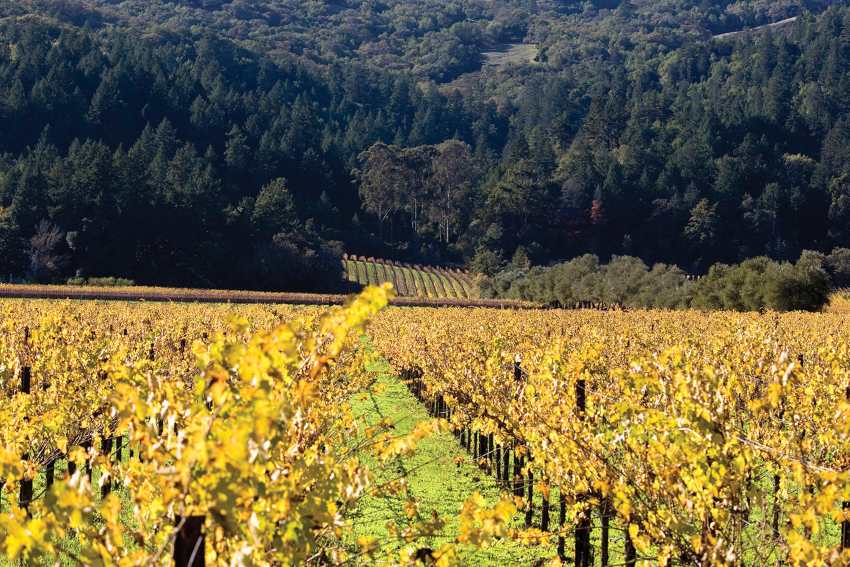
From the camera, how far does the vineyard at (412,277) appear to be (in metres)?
71.0

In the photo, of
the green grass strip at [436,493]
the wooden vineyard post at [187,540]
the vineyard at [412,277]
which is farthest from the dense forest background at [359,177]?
the wooden vineyard post at [187,540]

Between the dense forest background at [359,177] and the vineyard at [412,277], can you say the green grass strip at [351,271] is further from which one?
the dense forest background at [359,177]

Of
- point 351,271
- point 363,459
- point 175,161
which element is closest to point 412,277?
point 351,271

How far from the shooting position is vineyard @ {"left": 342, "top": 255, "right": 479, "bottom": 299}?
7100 centimetres

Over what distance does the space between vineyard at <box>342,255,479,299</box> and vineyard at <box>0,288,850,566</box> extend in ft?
181

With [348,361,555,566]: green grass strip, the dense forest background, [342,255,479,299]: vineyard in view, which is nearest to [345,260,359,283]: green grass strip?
[342,255,479,299]: vineyard

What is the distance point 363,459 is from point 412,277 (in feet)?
208

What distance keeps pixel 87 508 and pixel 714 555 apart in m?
2.96

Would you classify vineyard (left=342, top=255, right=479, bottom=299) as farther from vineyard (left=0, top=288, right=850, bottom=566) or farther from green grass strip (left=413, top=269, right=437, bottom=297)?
vineyard (left=0, top=288, right=850, bottom=566)

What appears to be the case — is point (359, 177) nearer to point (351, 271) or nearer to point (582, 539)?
point (351, 271)

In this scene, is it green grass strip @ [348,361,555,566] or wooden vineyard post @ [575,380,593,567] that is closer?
wooden vineyard post @ [575,380,593,567]

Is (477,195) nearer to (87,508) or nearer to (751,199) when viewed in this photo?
(751,199)

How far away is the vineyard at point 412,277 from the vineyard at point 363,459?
55.3m

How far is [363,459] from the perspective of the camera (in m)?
13.8
